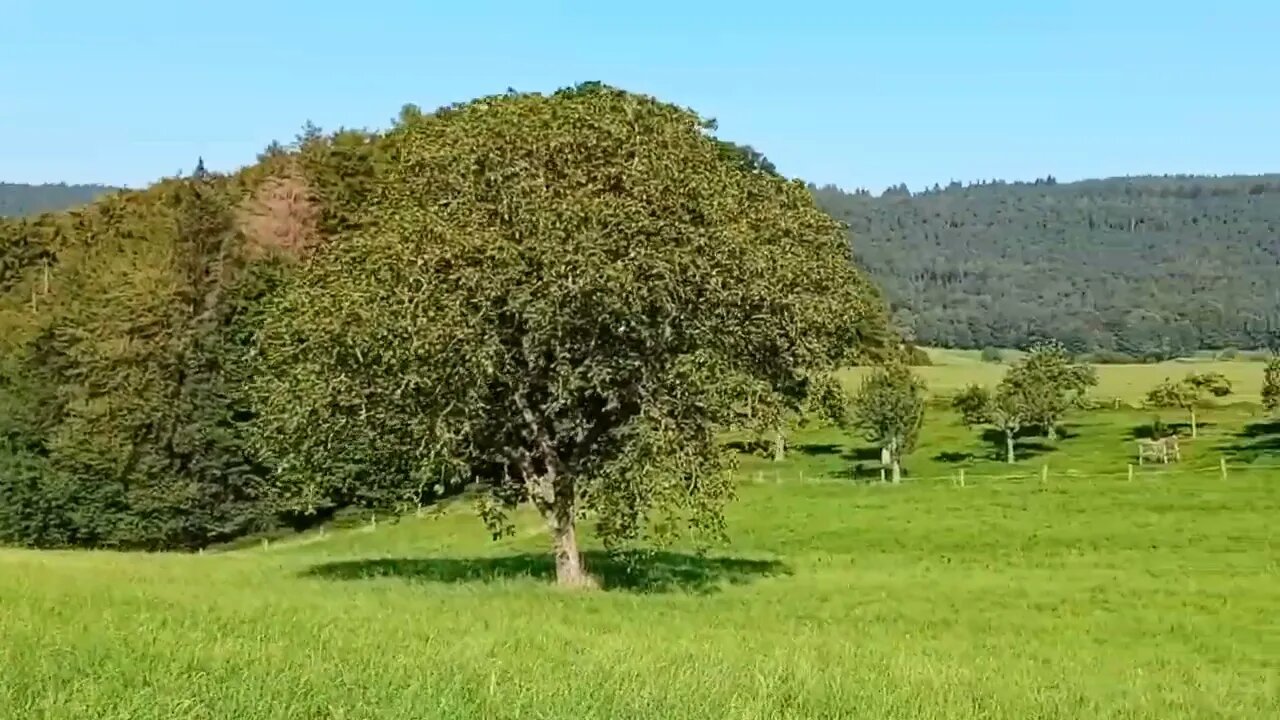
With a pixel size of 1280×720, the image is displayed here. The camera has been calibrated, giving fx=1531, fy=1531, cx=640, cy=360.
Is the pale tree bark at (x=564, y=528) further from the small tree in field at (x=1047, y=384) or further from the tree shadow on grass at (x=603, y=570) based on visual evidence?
the small tree in field at (x=1047, y=384)

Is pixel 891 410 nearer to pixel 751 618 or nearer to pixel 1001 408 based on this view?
pixel 1001 408

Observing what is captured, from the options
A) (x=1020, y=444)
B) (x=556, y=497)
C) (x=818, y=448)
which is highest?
(x=556, y=497)

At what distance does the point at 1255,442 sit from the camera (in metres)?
83.4

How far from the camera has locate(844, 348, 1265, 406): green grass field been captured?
371 feet

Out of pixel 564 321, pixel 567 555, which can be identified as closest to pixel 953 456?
pixel 567 555

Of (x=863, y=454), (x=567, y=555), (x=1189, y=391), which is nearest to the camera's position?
(x=567, y=555)

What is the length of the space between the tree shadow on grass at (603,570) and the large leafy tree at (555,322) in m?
2.42

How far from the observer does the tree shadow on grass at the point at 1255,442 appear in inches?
3031

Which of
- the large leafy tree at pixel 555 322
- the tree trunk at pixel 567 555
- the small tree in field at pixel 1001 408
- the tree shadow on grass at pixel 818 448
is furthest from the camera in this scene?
the tree shadow on grass at pixel 818 448

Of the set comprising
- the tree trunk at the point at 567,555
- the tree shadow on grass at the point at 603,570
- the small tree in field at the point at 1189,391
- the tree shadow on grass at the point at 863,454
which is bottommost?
the tree shadow on grass at the point at 863,454

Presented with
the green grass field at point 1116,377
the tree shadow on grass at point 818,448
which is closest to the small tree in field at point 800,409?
the tree shadow on grass at point 818,448

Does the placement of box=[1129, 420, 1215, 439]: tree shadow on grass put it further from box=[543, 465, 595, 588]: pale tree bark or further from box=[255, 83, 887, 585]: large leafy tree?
box=[543, 465, 595, 588]: pale tree bark

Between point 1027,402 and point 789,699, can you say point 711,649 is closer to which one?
point 789,699

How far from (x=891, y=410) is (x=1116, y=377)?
2545 inches
